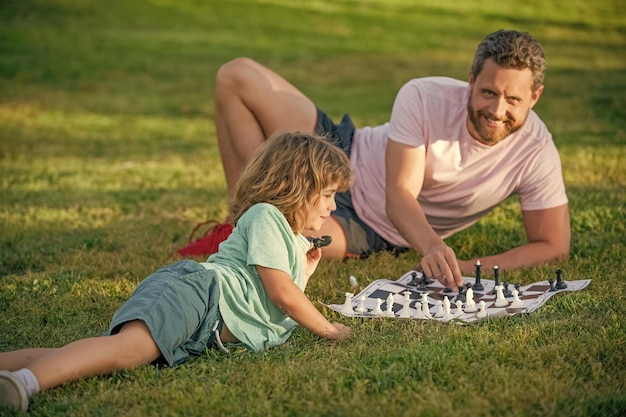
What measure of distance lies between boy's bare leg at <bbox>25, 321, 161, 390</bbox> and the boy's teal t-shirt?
464 mm

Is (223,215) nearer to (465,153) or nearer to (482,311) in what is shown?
(465,153)

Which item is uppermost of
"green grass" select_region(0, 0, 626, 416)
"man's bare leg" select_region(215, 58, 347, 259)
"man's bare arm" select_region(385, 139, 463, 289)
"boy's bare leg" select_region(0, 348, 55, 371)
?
"man's bare leg" select_region(215, 58, 347, 259)

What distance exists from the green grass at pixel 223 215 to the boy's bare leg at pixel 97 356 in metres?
0.06

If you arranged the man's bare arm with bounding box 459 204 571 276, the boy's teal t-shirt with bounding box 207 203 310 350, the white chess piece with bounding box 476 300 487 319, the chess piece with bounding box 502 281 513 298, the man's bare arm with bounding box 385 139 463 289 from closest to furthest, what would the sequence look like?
the boy's teal t-shirt with bounding box 207 203 310 350 < the white chess piece with bounding box 476 300 487 319 < the man's bare arm with bounding box 385 139 463 289 < the chess piece with bounding box 502 281 513 298 < the man's bare arm with bounding box 459 204 571 276

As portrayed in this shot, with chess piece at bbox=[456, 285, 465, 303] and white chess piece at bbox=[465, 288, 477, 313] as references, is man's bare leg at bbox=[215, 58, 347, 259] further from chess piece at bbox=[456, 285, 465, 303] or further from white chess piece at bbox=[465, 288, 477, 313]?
white chess piece at bbox=[465, 288, 477, 313]

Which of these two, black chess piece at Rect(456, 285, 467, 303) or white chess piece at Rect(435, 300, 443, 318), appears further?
black chess piece at Rect(456, 285, 467, 303)

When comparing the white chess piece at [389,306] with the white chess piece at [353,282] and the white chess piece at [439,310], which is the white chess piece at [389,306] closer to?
the white chess piece at [439,310]

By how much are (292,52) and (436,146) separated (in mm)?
16559

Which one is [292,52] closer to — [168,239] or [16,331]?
[168,239]

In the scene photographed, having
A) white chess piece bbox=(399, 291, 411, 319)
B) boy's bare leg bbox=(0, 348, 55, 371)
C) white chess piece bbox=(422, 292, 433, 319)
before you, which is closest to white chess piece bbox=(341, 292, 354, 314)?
white chess piece bbox=(399, 291, 411, 319)

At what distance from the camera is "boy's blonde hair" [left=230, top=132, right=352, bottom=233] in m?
4.44

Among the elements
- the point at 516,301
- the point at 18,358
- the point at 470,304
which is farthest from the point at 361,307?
the point at 18,358

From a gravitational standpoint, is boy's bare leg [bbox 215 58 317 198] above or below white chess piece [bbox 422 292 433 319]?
above

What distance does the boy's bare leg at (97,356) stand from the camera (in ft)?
12.4
